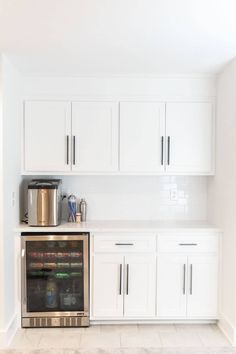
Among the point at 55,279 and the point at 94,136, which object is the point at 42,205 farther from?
the point at 94,136

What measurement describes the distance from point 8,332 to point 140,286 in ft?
4.09

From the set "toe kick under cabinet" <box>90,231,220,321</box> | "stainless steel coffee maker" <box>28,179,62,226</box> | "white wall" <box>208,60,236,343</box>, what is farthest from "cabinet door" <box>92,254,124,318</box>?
"white wall" <box>208,60,236,343</box>

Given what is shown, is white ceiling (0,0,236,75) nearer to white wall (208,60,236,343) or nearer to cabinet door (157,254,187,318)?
white wall (208,60,236,343)

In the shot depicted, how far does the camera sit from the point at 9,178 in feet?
10.8

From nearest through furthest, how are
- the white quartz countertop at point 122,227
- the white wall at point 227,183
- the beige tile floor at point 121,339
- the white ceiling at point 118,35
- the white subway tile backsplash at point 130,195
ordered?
the white ceiling at point 118,35, the beige tile floor at point 121,339, the white wall at point 227,183, the white quartz countertop at point 122,227, the white subway tile backsplash at point 130,195

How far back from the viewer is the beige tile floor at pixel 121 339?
3125 millimetres

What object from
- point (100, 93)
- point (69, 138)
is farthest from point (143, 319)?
point (100, 93)

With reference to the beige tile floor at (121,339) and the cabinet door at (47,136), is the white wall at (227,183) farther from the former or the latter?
the cabinet door at (47,136)

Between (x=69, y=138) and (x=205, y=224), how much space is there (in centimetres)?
164

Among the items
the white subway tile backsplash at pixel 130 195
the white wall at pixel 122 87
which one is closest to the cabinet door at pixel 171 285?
the white subway tile backsplash at pixel 130 195

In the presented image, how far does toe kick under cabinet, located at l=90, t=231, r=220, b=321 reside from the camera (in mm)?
3537

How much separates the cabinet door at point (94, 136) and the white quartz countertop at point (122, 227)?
0.56m

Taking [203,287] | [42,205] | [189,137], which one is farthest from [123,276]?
[189,137]

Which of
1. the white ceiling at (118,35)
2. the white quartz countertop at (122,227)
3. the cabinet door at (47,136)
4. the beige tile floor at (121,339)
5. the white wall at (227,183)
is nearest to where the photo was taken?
the white ceiling at (118,35)
